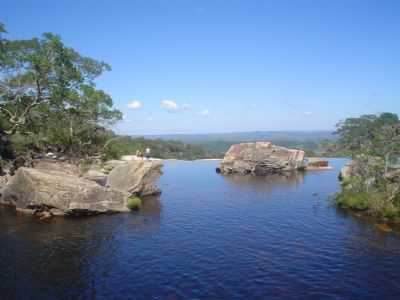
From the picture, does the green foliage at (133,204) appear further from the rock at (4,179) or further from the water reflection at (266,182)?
the water reflection at (266,182)

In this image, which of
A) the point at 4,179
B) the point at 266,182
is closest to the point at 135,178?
the point at 4,179

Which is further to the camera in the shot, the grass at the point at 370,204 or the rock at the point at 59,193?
the rock at the point at 59,193

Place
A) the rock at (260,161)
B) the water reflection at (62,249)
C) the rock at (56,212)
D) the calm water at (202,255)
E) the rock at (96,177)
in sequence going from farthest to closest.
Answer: the rock at (260,161) → the rock at (96,177) → the rock at (56,212) → the water reflection at (62,249) → the calm water at (202,255)

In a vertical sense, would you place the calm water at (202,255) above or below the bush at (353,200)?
below

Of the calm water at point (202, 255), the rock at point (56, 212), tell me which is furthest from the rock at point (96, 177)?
the rock at point (56, 212)

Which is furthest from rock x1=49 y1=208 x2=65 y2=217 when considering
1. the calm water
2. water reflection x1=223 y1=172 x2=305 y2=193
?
water reflection x1=223 y1=172 x2=305 y2=193

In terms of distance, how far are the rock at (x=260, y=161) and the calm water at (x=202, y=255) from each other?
43088 mm

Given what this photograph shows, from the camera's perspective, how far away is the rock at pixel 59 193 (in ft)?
125

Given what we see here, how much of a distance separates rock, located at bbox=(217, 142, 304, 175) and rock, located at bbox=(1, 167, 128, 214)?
51.3m

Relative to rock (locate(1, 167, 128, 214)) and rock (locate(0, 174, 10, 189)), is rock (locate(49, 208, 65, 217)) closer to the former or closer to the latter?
rock (locate(1, 167, 128, 214))

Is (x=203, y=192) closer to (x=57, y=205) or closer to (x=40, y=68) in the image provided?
(x=57, y=205)

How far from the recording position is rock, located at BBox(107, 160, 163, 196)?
50.8 meters

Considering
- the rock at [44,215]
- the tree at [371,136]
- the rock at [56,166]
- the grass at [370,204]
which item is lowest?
the rock at [44,215]

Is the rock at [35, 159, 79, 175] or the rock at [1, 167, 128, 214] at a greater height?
the rock at [35, 159, 79, 175]
